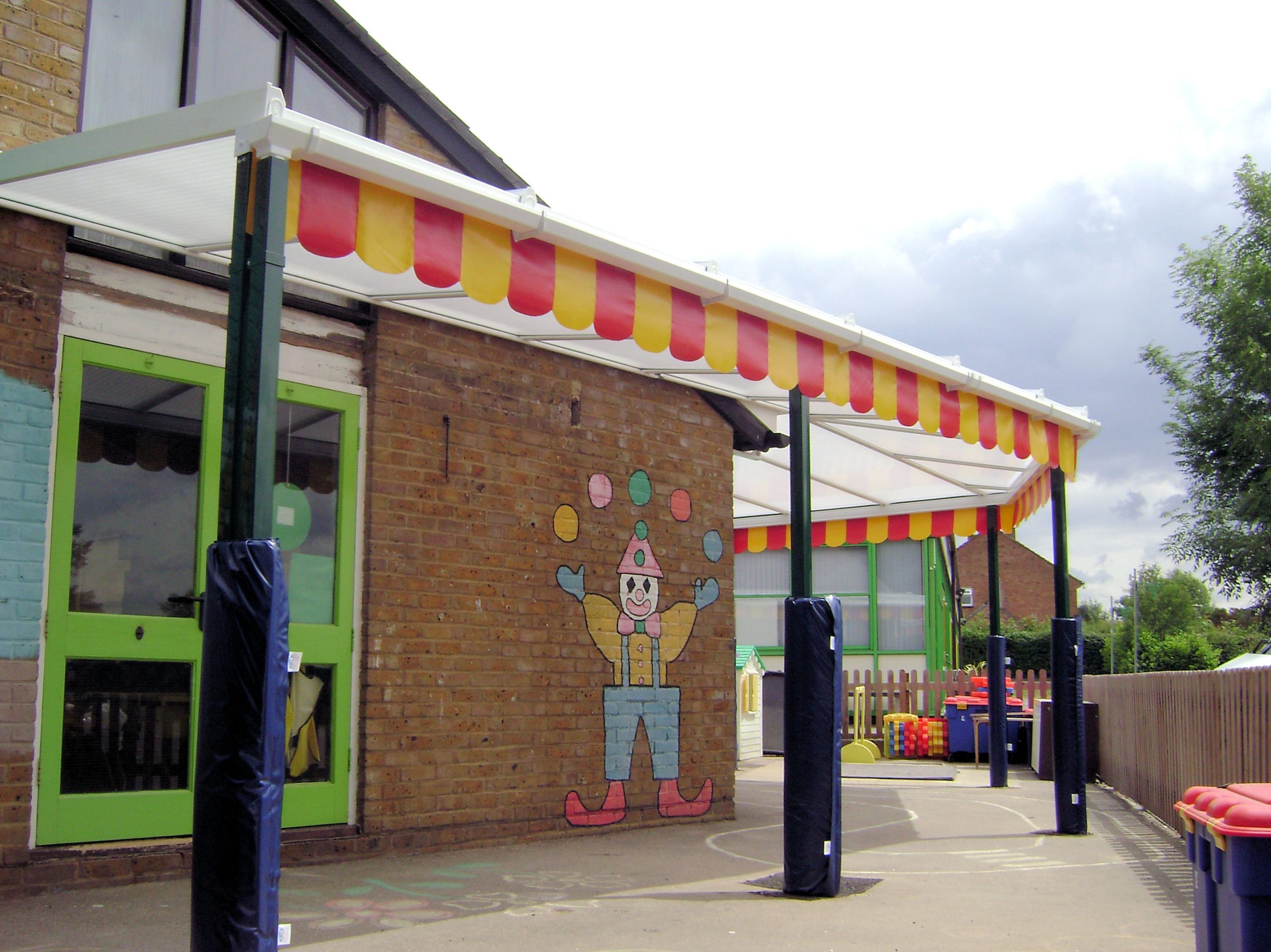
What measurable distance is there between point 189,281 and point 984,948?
556cm

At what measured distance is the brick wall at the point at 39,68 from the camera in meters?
6.05

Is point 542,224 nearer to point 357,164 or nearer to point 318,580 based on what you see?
point 357,164

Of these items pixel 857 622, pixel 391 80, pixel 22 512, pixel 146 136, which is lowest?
pixel 857 622

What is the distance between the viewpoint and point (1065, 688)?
9.49 metres

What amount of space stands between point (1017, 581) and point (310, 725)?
5327 centimetres

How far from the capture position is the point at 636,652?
9336 mm

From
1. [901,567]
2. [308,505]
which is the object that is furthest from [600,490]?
[901,567]

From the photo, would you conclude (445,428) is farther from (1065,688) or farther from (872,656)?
(872,656)

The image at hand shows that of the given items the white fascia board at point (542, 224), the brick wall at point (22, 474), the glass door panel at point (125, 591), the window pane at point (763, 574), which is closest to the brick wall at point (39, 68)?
the brick wall at point (22, 474)

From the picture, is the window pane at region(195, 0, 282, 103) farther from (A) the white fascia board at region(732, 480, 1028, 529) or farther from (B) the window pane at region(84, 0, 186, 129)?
(A) the white fascia board at region(732, 480, 1028, 529)

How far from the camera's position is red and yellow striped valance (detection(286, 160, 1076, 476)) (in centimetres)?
483

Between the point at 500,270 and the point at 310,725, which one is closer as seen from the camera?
the point at 500,270

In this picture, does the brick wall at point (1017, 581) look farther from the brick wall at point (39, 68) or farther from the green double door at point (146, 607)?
the brick wall at point (39, 68)

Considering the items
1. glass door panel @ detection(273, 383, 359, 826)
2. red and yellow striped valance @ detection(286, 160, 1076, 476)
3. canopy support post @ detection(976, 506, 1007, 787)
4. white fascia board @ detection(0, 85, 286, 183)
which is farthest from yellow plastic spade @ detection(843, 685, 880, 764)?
white fascia board @ detection(0, 85, 286, 183)
